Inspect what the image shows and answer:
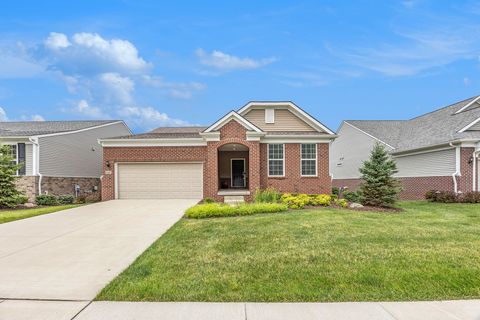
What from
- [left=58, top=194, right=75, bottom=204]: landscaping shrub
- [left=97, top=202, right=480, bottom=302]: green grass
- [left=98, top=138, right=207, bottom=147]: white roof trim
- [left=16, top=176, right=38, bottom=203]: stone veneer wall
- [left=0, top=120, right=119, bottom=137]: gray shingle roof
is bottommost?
[left=58, top=194, right=75, bottom=204]: landscaping shrub

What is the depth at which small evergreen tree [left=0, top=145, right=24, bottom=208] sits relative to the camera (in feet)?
54.2

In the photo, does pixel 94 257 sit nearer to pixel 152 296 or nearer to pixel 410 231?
pixel 152 296

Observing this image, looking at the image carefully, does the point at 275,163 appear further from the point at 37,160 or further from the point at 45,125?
the point at 45,125

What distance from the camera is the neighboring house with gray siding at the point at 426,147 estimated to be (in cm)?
1783

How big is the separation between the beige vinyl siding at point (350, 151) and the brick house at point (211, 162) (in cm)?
853

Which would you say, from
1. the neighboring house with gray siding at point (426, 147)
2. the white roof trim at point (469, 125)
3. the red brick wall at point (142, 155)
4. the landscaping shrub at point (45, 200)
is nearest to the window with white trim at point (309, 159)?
the neighboring house with gray siding at point (426, 147)

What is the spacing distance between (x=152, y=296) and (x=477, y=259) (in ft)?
18.6

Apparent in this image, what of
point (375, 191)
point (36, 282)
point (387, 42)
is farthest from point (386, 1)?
point (36, 282)

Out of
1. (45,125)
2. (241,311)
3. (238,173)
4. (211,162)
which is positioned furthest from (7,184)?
(241,311)

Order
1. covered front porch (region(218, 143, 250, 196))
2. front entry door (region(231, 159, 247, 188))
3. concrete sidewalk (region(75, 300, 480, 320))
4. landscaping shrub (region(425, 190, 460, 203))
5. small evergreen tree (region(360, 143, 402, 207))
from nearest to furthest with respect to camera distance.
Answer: concrete sidewalk (region(75, 300, 480, 320)) < small evergreen tree (region(360, 143, 402, 207)) < landscaping shrub (region(425, 190, 460, 203)) < covered front porch (region(218, 143, 250, 196)) < front entry door (region(231, 159, 247, 188))

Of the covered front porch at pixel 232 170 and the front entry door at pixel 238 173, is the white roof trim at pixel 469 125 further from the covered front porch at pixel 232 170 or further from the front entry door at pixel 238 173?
the front entry door at pixel 238 173

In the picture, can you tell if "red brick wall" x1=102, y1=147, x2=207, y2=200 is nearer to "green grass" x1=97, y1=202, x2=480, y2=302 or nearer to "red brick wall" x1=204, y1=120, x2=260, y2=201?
"red brick wall" x1=204, y1=120, x2=260, y2=201

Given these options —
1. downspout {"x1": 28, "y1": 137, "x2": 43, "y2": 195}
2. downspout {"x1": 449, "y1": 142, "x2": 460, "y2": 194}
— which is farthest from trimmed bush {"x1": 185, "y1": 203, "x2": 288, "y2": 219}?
downspout {"x1": 28, "y1": 137, "x2": 43, "y2": 195}

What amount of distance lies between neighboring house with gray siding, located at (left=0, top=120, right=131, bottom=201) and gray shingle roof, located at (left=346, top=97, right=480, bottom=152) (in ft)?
67.1
